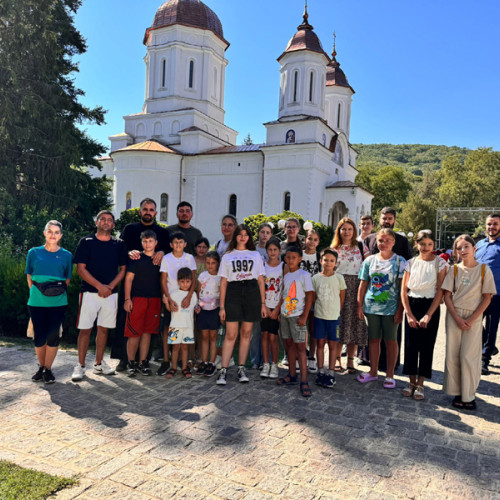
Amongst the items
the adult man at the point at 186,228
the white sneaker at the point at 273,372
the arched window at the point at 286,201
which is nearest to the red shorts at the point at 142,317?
the adult man at the point at 186,228

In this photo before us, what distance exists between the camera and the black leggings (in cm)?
433

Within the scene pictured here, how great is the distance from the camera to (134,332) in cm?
462

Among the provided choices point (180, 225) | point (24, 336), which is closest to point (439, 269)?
point (180, 225)

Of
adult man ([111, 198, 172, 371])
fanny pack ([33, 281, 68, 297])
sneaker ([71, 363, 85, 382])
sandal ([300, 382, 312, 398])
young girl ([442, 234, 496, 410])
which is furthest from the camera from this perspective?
adult man ([111, 198, 172, 371])

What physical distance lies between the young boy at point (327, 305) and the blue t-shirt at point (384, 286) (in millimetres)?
337

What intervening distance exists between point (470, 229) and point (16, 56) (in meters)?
40.3

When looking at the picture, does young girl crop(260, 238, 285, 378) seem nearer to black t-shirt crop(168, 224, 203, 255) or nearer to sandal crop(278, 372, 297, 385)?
sandal crop(278, 372, 297, 385)

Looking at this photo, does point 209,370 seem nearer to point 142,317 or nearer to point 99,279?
point 142,317

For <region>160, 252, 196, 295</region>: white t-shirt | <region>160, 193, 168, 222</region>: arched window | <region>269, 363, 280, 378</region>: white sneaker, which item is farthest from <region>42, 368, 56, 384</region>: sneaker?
<region>160, 193, 168, 222</region>: arched window

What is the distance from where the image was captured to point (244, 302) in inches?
176

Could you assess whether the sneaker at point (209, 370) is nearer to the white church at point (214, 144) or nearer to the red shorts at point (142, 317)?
the red shorts at point (142, 317)

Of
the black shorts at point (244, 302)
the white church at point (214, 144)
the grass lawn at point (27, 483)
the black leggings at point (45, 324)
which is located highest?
the white church at point (214, 144)

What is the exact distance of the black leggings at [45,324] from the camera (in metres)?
4.33

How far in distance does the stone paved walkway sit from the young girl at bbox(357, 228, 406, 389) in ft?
1.58
